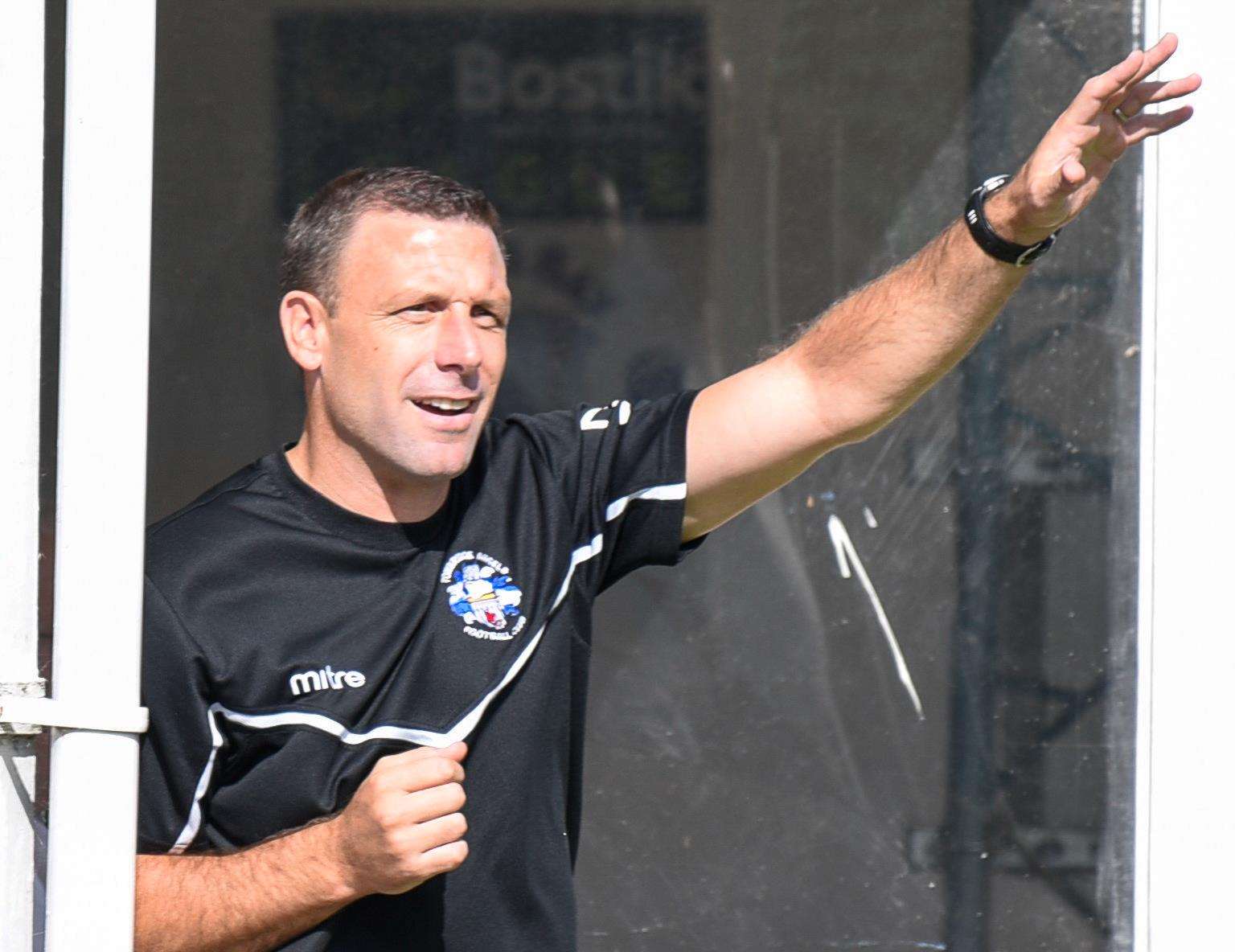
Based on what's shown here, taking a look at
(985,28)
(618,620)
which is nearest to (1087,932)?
(618,620)

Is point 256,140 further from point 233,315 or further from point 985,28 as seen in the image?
point 985,28

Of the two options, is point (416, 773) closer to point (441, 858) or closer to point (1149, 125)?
point (441, 858)

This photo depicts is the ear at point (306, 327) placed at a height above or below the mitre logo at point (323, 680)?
above

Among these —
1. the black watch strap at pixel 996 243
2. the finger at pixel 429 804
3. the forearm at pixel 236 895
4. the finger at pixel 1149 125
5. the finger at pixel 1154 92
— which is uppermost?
the finger at pixel 1154 92

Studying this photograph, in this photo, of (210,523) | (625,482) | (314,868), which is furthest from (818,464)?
(314,868)

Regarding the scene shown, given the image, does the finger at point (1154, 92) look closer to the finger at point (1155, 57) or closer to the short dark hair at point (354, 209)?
the finger at point (1155, 57)

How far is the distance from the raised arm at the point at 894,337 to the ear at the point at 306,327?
1.54ft

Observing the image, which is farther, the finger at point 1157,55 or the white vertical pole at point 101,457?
the finger at point 1157,55

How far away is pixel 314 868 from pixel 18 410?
57cm

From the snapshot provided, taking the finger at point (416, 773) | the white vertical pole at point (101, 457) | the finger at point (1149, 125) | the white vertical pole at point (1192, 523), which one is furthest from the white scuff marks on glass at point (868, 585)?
the white vertical pole at point (101, 457)

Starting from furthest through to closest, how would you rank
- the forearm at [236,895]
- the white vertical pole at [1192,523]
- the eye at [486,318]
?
the white vertical pole at [1192,523]
the eye at [486,318]
the forearm at [236,895]

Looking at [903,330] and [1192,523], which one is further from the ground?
[903,330]

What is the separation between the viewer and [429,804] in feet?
4.91

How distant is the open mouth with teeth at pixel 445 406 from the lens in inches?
70.0
